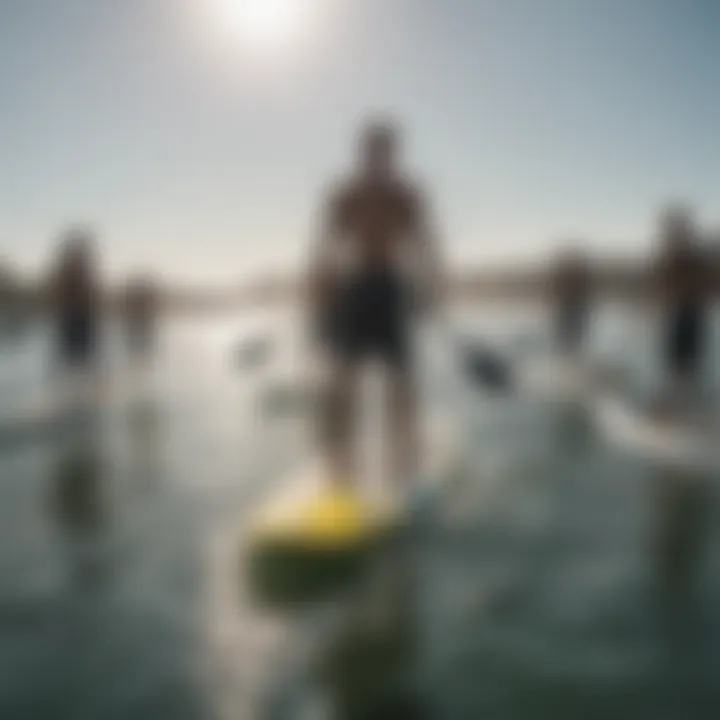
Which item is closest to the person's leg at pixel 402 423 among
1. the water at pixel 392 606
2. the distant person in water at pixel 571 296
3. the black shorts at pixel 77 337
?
the water at pixel 392 606

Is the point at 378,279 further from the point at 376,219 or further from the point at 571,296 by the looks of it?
the point at 571,296

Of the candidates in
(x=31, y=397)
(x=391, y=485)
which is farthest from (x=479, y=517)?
(x=31, y=397)

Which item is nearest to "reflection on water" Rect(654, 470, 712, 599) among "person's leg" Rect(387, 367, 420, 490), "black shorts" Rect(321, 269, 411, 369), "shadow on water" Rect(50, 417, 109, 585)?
"person's leg" Rect(387, 367, 420, 490)

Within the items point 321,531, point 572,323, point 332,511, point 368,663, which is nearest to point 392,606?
point 368,663

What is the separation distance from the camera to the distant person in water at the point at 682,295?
45.0 feet

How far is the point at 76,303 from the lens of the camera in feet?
52.6

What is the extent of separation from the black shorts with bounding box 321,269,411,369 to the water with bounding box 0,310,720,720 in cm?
116

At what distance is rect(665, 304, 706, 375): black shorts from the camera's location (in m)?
13.7

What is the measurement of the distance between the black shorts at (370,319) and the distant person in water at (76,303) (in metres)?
11.7

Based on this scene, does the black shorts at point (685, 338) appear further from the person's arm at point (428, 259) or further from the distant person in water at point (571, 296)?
the person's arm at point (428, 259)

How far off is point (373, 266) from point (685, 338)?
380 inches

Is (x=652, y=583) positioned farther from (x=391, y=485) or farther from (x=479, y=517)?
(x=391, y=485)

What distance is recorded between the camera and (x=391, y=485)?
5488 mm

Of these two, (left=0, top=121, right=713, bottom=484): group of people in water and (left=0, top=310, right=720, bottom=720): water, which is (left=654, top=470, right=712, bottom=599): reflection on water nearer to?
(left=0, top=310, right=720, bottom=720): water
